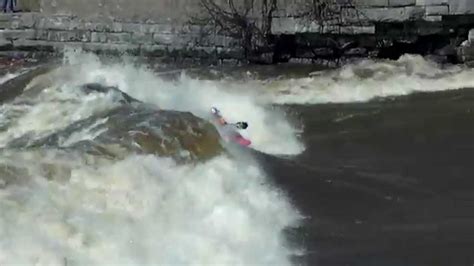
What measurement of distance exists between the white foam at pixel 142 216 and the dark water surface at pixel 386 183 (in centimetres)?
44

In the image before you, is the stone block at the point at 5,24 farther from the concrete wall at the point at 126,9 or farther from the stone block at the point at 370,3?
the stone block at the point at 370,3

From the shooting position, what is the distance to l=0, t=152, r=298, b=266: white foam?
20.7ft

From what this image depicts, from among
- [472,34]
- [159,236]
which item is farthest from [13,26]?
[159,236]

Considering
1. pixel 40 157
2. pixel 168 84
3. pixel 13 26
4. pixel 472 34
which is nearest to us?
pixel 40 157

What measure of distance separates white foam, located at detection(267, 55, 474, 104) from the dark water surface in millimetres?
1099

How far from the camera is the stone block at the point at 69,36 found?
17484 mm

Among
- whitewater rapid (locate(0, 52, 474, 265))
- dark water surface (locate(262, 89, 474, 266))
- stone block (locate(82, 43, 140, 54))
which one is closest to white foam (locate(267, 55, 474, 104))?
dark water surface (locate(262, 89, 474, 266))

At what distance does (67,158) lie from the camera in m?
7.81

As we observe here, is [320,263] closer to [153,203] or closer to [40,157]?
[153,203]

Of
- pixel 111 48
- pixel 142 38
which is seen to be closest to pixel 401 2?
pixel 142 38

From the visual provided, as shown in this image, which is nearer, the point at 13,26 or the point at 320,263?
the point at 320,263

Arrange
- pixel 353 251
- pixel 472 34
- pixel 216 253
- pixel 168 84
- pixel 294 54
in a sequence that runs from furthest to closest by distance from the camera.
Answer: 1. pixel 294 54
2. pixel 472 34
3. pixel 168 84
4. pixel 353 251
5. pixel 216 253

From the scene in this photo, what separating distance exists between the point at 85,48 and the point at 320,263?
447 inches

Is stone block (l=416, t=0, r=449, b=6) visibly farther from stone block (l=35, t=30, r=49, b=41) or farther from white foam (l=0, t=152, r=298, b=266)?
white foam (l=0, t=152, r=298, b=266)
